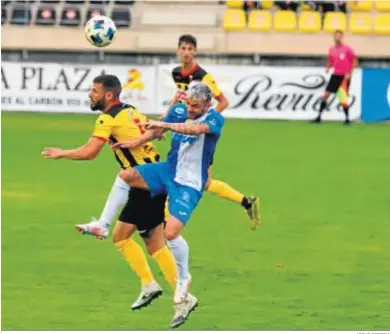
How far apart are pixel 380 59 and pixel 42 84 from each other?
8598 mm

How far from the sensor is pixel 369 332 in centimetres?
851

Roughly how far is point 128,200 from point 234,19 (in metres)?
24.6

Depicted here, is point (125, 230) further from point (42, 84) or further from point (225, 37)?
point (225, 37)

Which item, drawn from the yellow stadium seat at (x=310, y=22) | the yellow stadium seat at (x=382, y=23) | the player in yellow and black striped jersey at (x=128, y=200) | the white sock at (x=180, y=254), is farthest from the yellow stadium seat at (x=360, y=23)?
the white sock at (x=180, y=254)

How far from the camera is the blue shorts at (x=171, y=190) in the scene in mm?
9180

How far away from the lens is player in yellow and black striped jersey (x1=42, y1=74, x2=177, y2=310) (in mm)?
9445

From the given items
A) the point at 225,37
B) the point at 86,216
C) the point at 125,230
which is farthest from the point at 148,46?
the point at 125,230

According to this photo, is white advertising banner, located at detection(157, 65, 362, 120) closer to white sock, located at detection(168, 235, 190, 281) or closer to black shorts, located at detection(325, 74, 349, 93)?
black shorts, located at detection(325, 74, 349, 93)

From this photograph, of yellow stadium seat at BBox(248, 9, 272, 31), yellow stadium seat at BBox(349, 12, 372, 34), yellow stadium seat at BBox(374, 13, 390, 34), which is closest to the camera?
yellow stadium seat at BBox(374, 13, 390, 34)

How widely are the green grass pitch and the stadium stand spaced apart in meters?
11.8

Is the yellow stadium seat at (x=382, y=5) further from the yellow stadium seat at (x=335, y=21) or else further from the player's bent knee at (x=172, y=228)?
the player's bent knee at (x=172, y=228)

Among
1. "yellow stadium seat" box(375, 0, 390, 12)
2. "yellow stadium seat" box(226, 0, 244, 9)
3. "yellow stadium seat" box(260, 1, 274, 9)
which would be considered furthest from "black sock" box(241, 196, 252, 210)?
"yellow stadium seat" box(226, 0, 244, 9)

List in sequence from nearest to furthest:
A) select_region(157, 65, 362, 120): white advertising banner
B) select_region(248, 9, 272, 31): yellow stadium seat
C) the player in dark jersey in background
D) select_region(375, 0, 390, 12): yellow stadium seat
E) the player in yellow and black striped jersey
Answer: the player in yellow and black striped jersey < the player in dark jersey in background < select_region(157, 65, 362, 120): white advertising banner < select_region(248, 9, 272, 31): yellow stadium seat < select_region(375, 0, 390, 12): yellow stadium seat

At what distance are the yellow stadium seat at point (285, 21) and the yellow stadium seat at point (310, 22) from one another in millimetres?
193
